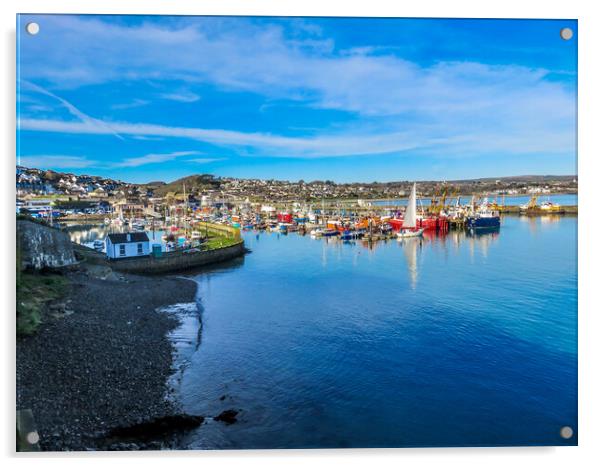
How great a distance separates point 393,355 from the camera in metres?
4.98

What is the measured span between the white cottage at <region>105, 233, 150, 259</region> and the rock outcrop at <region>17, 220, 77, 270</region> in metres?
0.96

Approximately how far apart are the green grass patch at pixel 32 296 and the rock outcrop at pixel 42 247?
12cm

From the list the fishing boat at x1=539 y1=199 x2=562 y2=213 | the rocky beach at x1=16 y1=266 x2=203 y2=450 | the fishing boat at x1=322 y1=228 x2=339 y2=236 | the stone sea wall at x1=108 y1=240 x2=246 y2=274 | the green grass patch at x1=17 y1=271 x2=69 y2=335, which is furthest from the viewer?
the fishing boat at x1=322 y1=228 x2=339 y2=236

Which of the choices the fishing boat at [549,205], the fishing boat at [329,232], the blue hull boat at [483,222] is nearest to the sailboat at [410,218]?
the blue hull boat at [483,222]

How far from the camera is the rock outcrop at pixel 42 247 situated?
4.00 m

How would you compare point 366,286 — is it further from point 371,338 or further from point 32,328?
point 32,328

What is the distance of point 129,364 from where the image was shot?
420 centimetres

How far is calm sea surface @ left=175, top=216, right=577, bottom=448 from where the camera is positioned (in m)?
3.68

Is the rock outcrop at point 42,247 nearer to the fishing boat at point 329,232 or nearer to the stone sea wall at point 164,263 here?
the stone sea wall at point 164,263

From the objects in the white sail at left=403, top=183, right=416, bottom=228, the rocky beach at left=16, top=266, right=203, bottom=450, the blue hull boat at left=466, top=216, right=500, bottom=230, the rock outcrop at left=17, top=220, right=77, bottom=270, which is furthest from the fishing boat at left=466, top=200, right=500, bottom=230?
the rock outcrop at left=17, top=220, right=77, bottom=270

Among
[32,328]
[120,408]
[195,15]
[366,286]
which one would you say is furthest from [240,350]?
[195,15]

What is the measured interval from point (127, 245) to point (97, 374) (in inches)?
113

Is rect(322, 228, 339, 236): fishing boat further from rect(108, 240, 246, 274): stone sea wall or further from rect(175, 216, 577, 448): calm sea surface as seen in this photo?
rect(108, 240, 246, 274): stone sea wall

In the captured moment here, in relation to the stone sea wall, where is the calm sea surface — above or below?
below
